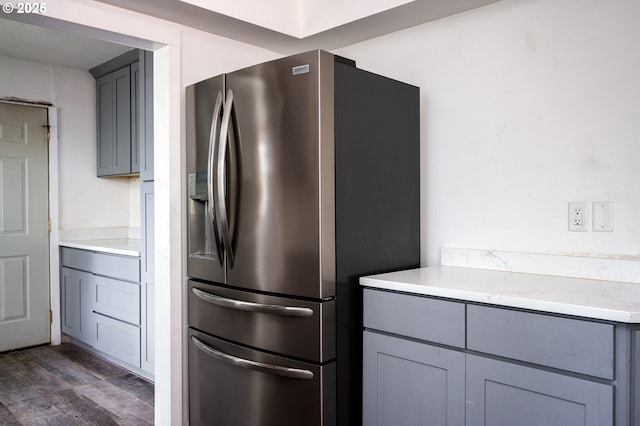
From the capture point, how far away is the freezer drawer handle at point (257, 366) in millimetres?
1847

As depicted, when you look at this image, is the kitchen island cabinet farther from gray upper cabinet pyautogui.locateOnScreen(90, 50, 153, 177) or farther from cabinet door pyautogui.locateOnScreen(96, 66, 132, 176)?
cabinet door pyautogui.locateOnScreen(96, 66, 132, 176)

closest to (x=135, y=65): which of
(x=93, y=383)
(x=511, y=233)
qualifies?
(x=93, y=383)

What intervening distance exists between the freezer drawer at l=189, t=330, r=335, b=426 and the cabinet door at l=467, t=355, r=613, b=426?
0.54 metres

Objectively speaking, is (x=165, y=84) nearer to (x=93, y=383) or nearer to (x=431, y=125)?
(x=431, y=125)

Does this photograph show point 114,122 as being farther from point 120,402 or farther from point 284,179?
point 284,179

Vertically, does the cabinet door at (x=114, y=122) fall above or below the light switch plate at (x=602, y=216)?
above

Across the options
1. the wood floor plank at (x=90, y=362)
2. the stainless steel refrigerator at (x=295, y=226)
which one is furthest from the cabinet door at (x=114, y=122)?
the stainless steel refrigerator at (x=295, y=226)

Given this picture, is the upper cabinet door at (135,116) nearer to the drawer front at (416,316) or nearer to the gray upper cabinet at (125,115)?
the gray upper cabinet at (125,115)

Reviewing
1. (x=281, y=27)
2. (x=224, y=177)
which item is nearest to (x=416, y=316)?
(x=224, y=177)

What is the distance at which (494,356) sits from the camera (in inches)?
61.3

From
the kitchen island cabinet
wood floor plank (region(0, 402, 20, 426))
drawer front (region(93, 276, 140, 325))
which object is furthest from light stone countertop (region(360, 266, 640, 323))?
wood floor plank (region(0, 402, 20, 426))

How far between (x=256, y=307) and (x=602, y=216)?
138 cm

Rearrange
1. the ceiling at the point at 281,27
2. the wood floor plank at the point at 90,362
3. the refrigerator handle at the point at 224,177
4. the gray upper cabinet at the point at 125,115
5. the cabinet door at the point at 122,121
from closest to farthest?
the refrigerator handle at the point at 224,177 < the ceiling at the point at 281,27 < the gray upper cabinet at the point at 125,115 < the wood floor plank at the point at 90,362 < the cabinet door at the point at 122,121

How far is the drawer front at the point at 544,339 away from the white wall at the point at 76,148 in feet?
11.7
